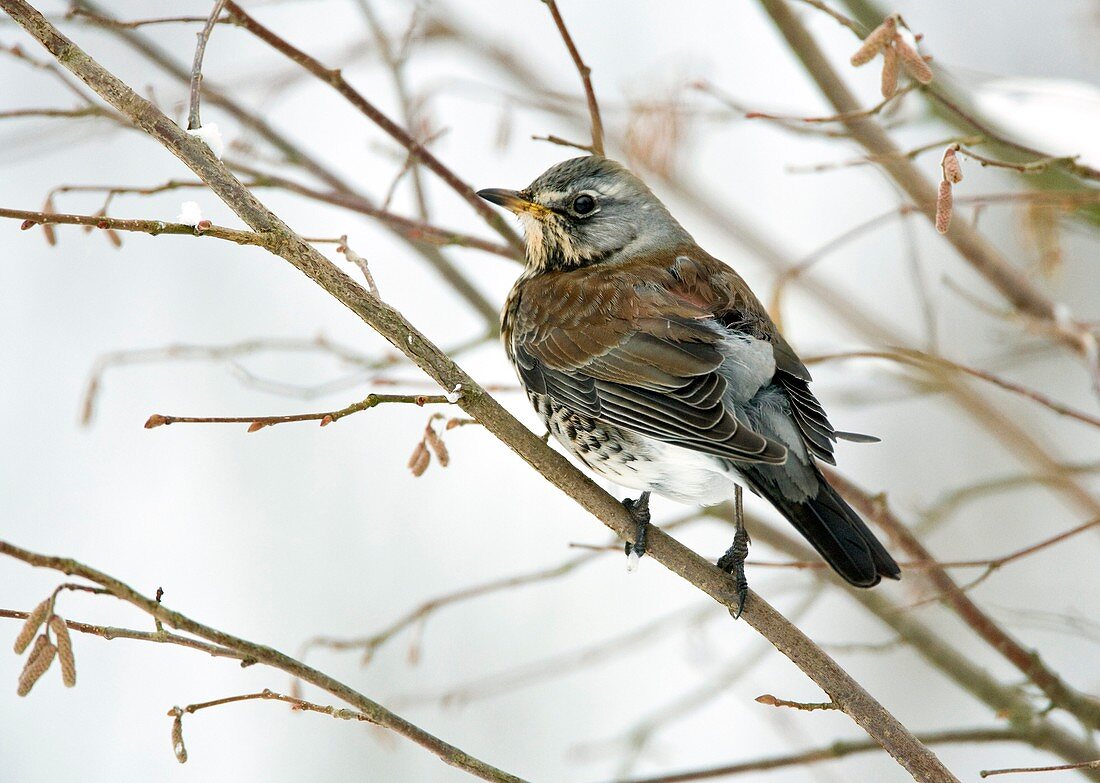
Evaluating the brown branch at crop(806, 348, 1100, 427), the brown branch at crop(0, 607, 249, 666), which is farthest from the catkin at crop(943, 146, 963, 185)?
the brown branch at crop(0, 607, 249, 666)

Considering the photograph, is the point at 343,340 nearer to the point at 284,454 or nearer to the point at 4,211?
the point at 284,454

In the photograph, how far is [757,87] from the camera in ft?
25.3

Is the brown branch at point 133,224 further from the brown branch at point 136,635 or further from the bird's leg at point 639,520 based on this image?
the bird's leg at point 639,520

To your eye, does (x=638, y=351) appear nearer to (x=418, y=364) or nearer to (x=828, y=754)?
(x=418, y=364)

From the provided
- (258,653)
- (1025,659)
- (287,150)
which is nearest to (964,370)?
(1025,659)

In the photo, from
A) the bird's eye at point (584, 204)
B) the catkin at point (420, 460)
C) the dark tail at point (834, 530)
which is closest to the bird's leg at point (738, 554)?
the dark tail at point (834, 530)

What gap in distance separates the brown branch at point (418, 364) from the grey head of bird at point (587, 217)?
4.69 ft

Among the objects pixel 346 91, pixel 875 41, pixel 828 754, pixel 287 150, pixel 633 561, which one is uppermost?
pixel 287 150

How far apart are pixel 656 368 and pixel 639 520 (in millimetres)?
527

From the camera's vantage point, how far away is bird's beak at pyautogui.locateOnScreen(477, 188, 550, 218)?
142 inches

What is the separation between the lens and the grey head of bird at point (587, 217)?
12.6ft

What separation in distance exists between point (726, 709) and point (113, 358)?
4792mm

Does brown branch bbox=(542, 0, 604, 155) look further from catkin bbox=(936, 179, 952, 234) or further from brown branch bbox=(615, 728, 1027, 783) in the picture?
brown branch bbox=(615, 728, 1027, 783)

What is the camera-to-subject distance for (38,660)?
6.06ft
